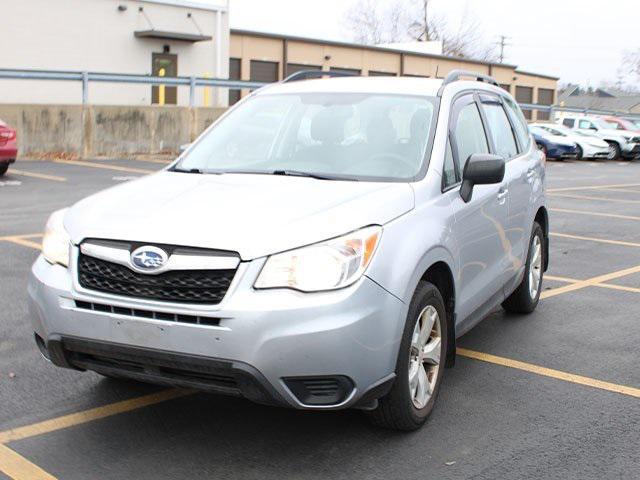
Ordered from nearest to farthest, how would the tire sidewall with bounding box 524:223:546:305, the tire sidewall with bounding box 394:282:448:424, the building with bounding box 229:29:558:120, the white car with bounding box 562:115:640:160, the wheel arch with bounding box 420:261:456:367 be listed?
1. the tire sidewall with bounding box 394:282:448:424
2. the wheel arch with bounding box 420:261:456:367
3. the tire sidewall with bounding box 524:223:546:305
4. the white car with bounding box 562:115:640:160
5. the building with bounding box 229:29:558:120

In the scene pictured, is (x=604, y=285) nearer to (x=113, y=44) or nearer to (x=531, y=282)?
(x=531, y=282)

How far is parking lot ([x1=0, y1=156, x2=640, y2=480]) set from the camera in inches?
149

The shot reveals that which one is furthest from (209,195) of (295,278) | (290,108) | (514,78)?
(514,78)

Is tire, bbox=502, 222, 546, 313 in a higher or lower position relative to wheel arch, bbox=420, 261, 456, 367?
lower

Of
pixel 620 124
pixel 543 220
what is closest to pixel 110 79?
pixel 543 220

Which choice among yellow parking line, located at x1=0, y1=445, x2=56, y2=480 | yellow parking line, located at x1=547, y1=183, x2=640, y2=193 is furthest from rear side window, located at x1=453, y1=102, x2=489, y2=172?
yellow parking line, located at x1=547, y1=183, x2=640, y2=193

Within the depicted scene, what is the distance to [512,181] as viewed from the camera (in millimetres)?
5848

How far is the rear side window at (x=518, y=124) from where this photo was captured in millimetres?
6578

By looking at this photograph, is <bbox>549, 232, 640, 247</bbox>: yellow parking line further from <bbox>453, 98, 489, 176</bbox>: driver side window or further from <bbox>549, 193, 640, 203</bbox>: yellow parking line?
<bbox>453, 98, 489, 176</bbox>: driver side window

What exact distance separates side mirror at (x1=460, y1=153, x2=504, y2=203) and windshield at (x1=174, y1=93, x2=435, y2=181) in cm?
28

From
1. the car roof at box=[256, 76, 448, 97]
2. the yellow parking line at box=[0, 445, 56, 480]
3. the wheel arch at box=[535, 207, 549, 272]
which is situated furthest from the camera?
the wheel arch at box=[535, 207, 549, 272]

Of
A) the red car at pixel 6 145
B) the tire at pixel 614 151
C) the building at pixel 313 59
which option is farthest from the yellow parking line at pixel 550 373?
the building at pixel 313 59

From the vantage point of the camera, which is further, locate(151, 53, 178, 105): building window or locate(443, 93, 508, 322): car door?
locate(151, 53, 178, 105): building window

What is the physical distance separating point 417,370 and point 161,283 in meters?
1.36
